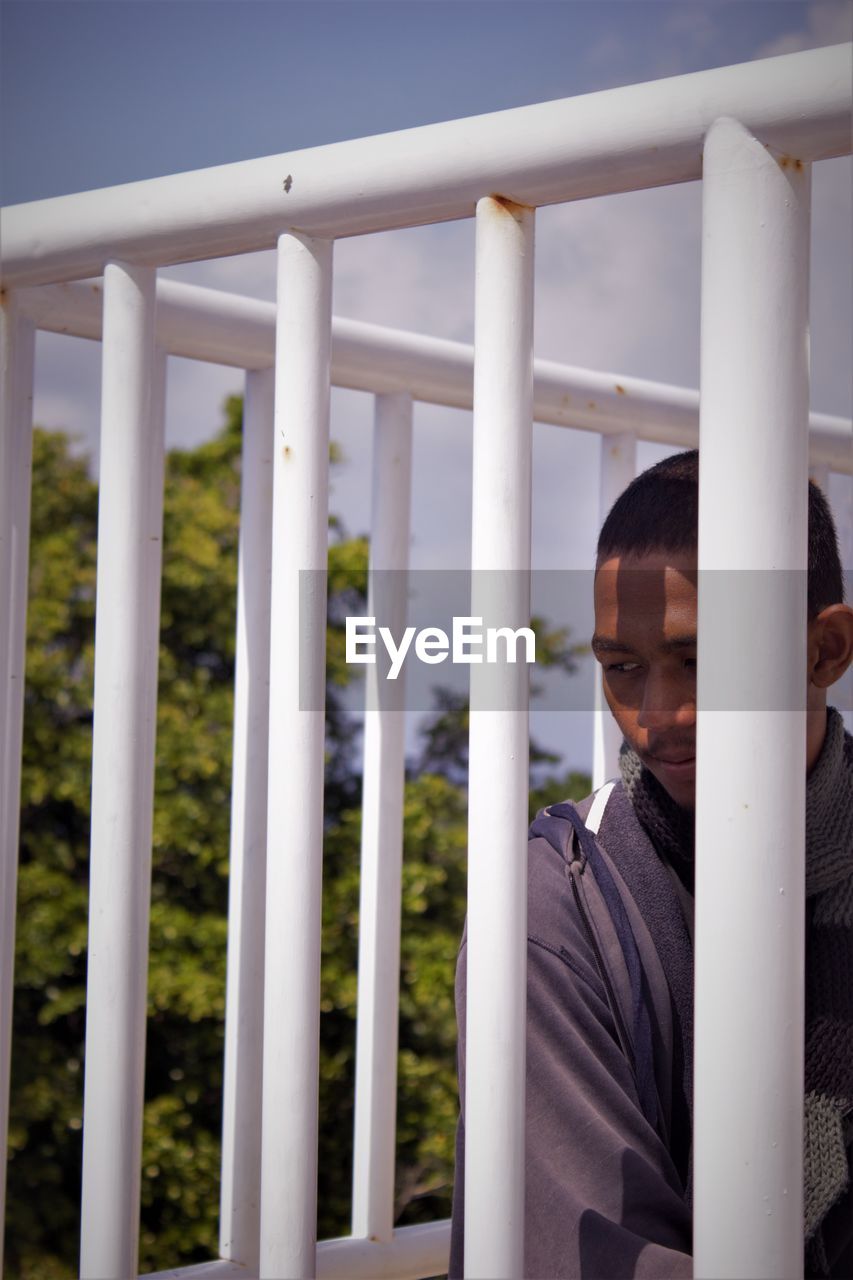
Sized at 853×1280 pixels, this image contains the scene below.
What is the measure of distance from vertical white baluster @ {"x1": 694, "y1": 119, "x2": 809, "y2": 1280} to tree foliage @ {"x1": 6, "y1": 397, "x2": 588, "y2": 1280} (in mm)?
3789

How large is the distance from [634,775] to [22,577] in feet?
2.14

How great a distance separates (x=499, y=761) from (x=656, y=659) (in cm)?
43

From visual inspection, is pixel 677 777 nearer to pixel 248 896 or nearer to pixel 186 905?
pixel 248 896

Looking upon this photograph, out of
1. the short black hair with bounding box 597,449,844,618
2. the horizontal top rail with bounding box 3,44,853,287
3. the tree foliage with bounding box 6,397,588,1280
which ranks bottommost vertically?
the tree foliage with bounding box 6,397,588,1280

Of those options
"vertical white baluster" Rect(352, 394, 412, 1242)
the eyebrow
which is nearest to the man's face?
the eyebrow

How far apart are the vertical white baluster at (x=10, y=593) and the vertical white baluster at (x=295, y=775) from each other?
315 millimetres

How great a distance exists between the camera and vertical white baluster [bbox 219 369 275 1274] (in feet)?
4.72

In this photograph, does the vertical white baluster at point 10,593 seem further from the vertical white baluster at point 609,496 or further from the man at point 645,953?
the vertical white baluster at point 609,496

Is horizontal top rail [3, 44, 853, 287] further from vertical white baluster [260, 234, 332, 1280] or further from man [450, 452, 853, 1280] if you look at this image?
man [450, 452, 853, 1280]

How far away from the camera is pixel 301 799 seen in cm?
93

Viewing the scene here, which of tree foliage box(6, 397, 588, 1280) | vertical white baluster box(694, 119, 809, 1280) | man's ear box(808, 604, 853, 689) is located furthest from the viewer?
tree foliage box(6, 397, 588, 1280)

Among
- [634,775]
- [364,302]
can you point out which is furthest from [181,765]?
[634,775]

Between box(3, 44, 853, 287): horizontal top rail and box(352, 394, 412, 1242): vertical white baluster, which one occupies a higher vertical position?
box(3, 44, 853, 287): horizontal top rail

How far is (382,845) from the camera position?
1549mm
